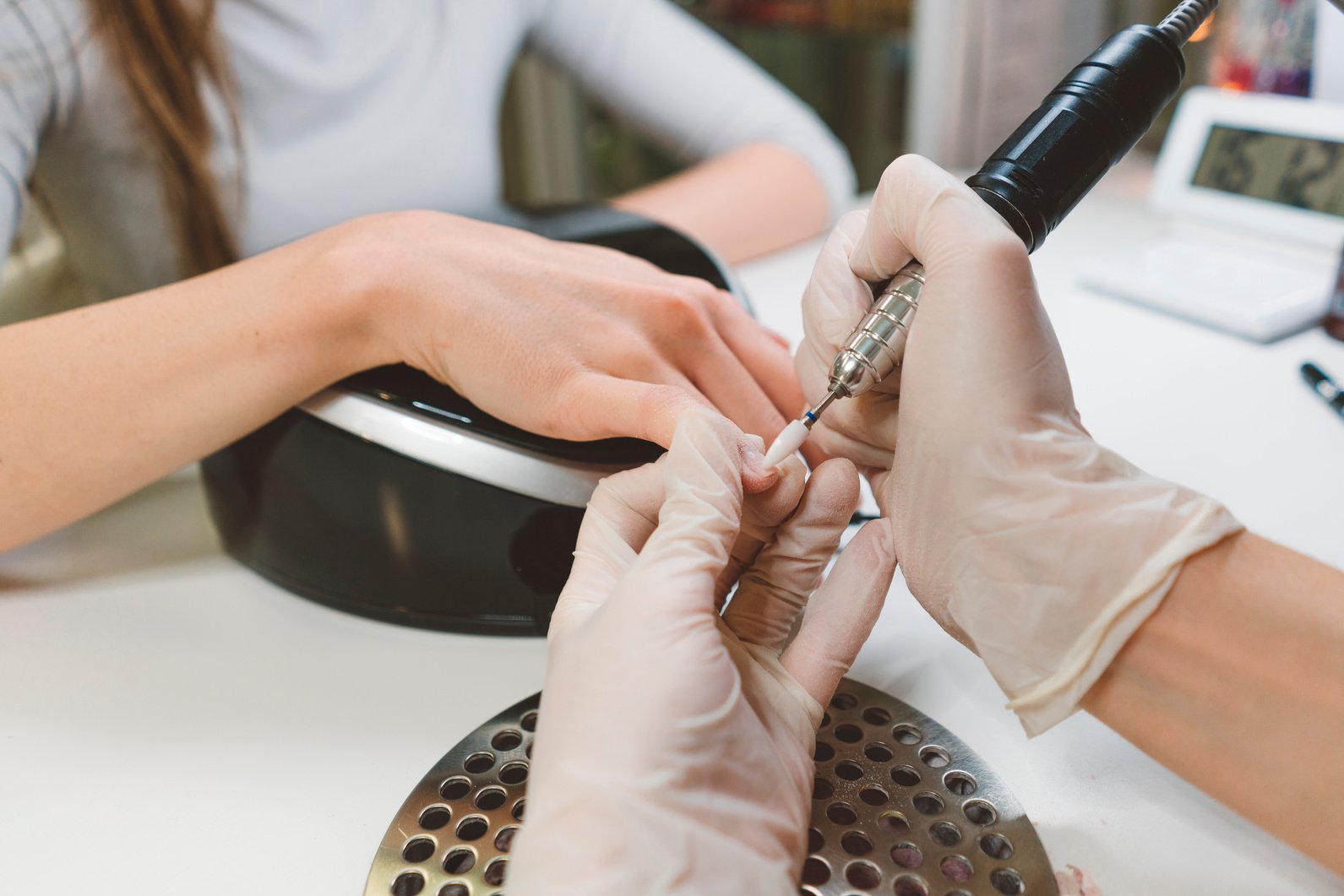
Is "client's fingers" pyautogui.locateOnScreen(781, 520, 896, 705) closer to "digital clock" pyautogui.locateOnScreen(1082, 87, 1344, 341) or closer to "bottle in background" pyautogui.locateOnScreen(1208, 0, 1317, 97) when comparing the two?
"digital clock" pyautogui.locateOnScreen(1082, 87, 1344, 341)

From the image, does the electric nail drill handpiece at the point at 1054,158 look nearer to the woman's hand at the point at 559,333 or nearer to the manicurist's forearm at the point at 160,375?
the woman's hand at the point at 559,333

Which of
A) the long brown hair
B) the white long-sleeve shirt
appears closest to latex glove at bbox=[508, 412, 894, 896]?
the white long-sleeve shirt

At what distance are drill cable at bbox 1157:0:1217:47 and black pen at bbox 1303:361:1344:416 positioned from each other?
16.5 inches

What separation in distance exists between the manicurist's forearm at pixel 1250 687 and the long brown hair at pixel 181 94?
2.76 feet

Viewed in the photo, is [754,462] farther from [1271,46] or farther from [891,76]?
[891,76]

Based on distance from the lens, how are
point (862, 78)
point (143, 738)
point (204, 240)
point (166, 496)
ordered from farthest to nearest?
point (862, 78) < point (204, 240) < point (166, 496) < point (143, 738)

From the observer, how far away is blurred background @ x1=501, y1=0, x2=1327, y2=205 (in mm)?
1216

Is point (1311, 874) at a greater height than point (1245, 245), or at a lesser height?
lesser

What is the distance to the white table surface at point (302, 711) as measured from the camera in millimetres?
433

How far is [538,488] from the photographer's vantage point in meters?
0.54

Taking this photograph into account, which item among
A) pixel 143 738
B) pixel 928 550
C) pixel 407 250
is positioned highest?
pixel 407 250

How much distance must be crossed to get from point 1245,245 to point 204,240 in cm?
113

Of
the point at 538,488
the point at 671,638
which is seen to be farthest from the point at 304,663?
the point at 671,638

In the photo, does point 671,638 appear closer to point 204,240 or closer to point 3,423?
point 3,423
